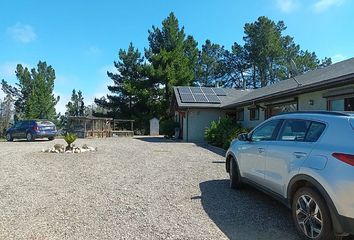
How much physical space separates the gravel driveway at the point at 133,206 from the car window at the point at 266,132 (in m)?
1.24

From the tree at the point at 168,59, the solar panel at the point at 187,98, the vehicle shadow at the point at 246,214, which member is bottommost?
the vehicle shadow at the point at 246,214

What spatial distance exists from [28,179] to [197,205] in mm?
4857

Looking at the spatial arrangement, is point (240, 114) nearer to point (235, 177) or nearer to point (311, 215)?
point (235, 177)

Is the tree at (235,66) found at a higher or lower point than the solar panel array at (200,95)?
higher

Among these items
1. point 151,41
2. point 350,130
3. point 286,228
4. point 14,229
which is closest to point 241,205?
point 286,228

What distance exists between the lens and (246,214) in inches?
231

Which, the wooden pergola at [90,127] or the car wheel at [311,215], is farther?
the wooden pergola at [90,127]

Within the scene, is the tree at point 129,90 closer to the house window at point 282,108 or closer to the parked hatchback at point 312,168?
the house window at point 282,108

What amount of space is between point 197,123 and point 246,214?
20659 mm

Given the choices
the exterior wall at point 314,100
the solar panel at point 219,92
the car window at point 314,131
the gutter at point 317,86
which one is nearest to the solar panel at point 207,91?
the solar panel at point 219,92

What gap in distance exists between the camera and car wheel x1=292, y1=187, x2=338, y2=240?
13.9ft

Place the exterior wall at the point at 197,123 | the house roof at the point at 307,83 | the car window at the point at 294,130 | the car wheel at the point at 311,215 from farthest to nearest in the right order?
the exterior wall at the point at 197,123
the house roof at the point at 307,83
the car window at the point at 294,130
the car wheel at the point at 311,215

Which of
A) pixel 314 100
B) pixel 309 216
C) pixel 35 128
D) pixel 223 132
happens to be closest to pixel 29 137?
pixel 35 128

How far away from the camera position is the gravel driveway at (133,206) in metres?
4.94
